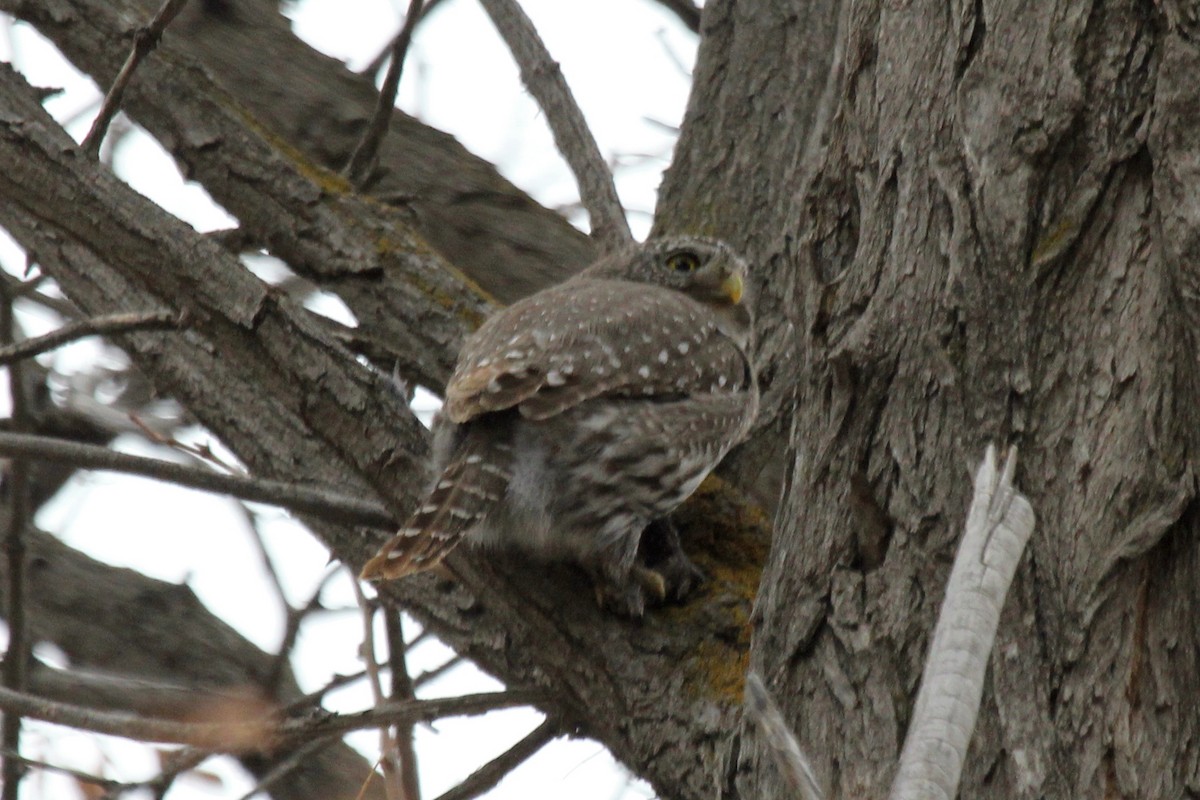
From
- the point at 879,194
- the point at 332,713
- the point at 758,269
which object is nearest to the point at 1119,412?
the point at 879,194

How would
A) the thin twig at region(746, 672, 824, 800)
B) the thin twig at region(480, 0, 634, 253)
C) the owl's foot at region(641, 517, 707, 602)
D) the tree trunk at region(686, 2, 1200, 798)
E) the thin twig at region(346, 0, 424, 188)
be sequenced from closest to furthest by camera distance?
the thin twig at region(746, 672, 824, 800) < the tree trunk at region(686, 2, 1200, 798) < the owl's foot at region(641, 517, 707, 602) < the thin twig at region(346, 0, 424, 188) < the thin twig at region(480, 0, 634, 253)

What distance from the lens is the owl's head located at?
4723mm

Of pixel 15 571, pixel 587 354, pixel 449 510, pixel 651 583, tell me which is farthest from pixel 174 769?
pixel 587 354

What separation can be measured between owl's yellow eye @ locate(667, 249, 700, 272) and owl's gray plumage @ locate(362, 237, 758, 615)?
0.72 metres

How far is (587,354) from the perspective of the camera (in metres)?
3.73

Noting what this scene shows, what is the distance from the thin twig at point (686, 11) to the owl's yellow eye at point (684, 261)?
1.18 m

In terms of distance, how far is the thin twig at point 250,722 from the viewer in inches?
106

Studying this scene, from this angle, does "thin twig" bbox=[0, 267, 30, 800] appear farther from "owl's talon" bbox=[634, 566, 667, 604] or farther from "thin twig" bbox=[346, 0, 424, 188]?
"owl's talon" bbox=[634, 566, 667, 604]

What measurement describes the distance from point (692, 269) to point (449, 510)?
1.99 metres

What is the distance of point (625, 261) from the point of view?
480 centimetres

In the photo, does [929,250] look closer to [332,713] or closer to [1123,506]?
[1123,506]

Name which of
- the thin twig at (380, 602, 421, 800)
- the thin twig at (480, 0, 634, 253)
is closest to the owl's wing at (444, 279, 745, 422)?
the thin twig at (480, 0, 634, 253)

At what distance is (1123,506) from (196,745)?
180 centimetres

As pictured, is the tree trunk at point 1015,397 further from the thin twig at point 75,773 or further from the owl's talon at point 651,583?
the thin twig at point 75,773
